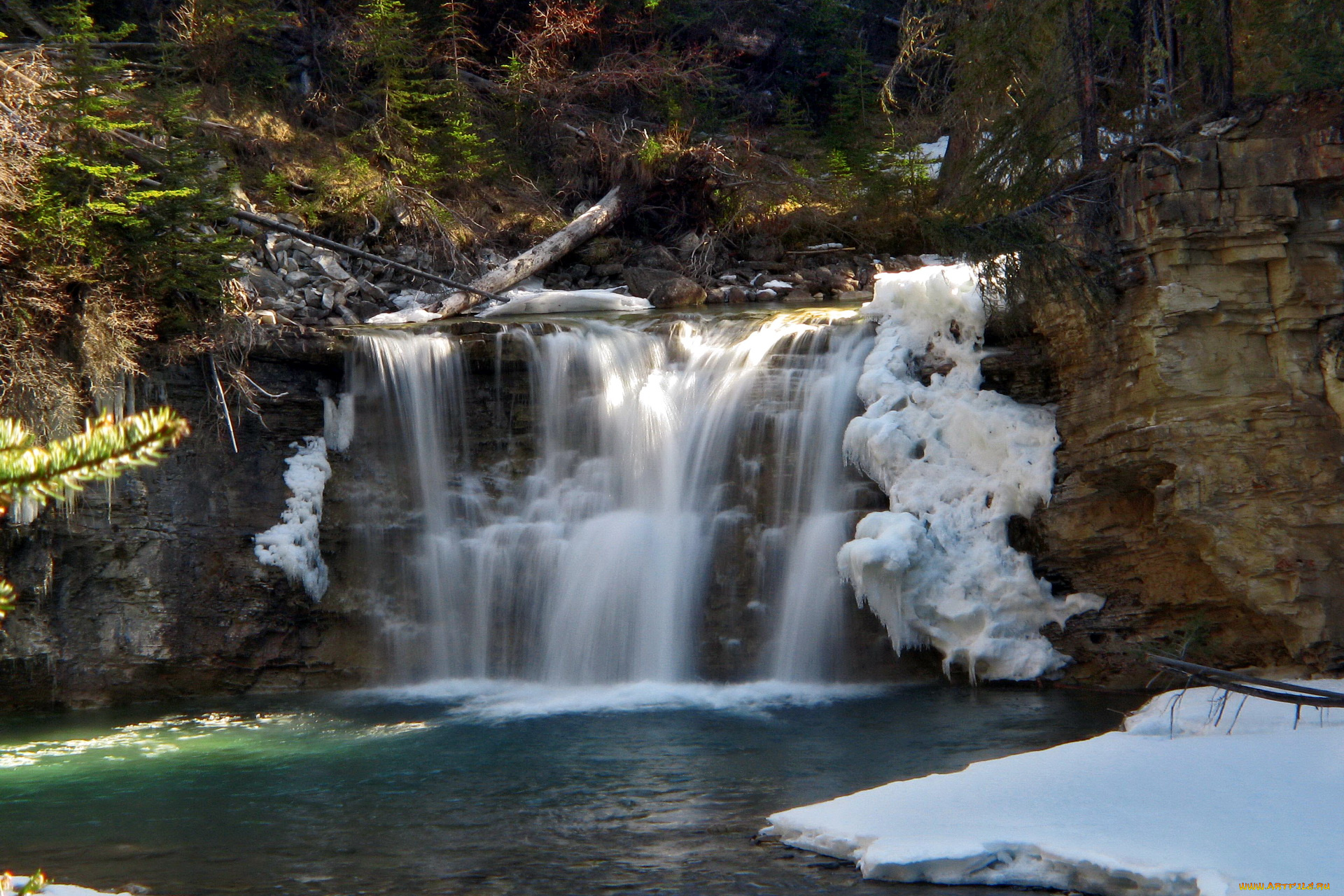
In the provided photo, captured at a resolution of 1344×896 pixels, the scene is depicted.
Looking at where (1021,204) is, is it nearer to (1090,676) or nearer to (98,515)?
(1090,676)

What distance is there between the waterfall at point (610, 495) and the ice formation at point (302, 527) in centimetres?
36

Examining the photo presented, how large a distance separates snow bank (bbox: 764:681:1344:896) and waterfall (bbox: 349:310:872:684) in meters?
3.40

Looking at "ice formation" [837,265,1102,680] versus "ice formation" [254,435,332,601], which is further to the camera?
"ice formation" [254,435,332,601]

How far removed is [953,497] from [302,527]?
535cm

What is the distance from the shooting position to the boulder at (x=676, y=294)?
13.5 m

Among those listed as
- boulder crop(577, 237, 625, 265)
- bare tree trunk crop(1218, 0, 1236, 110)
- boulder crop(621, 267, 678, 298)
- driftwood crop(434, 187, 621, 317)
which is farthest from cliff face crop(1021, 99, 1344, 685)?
boulder crop(577, 237, 625, 265)

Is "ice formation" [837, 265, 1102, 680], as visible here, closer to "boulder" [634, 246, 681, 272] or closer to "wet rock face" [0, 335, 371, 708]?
"wet rock face" [0, 335, 371, 708]

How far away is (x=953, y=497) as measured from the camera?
29.1 feet

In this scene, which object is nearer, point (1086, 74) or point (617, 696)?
point (617, 696)

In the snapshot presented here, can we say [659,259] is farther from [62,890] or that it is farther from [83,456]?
[83,456]

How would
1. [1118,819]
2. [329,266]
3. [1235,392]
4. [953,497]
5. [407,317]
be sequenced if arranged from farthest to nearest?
[329,266], [407,317], [953,497], [1235,392], [1118,819]

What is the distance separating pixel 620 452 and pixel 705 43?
A: 38.3ft

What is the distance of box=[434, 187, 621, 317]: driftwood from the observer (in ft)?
43.4

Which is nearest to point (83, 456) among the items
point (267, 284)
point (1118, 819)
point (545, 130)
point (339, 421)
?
point (1118, 819)
